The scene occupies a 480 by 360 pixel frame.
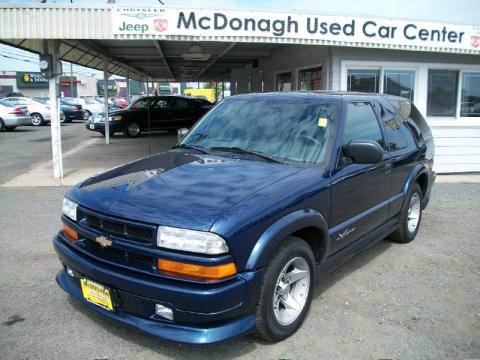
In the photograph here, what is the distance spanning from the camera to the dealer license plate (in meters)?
3.03

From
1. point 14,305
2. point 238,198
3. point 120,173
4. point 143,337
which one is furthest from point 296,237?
point 14,305

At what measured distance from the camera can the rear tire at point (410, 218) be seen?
17.4 feet

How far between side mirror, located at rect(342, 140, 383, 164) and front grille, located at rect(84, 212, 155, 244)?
5.88 ft

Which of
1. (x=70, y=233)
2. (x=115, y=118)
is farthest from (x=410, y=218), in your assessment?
(x=115, y=118)

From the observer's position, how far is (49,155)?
13.6 metres

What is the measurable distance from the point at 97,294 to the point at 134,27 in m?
6.33

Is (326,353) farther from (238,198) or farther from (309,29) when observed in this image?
(309,29)

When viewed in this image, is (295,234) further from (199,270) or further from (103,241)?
(103,241)

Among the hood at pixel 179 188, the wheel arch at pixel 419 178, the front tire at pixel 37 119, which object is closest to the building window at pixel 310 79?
the wheel arch at pixel 419 178

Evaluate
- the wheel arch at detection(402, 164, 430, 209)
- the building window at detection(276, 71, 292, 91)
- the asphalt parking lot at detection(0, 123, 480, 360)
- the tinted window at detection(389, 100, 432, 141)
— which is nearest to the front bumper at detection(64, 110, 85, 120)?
the building window at detection(276, 71, 292, 91)

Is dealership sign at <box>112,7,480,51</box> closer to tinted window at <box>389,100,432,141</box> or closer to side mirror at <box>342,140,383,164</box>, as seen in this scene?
tinted window at <box>389,100,432,141</box>

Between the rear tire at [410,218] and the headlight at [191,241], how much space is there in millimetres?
3151

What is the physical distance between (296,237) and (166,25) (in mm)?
6144

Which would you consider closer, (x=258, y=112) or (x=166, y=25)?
(x=258, y=112)
